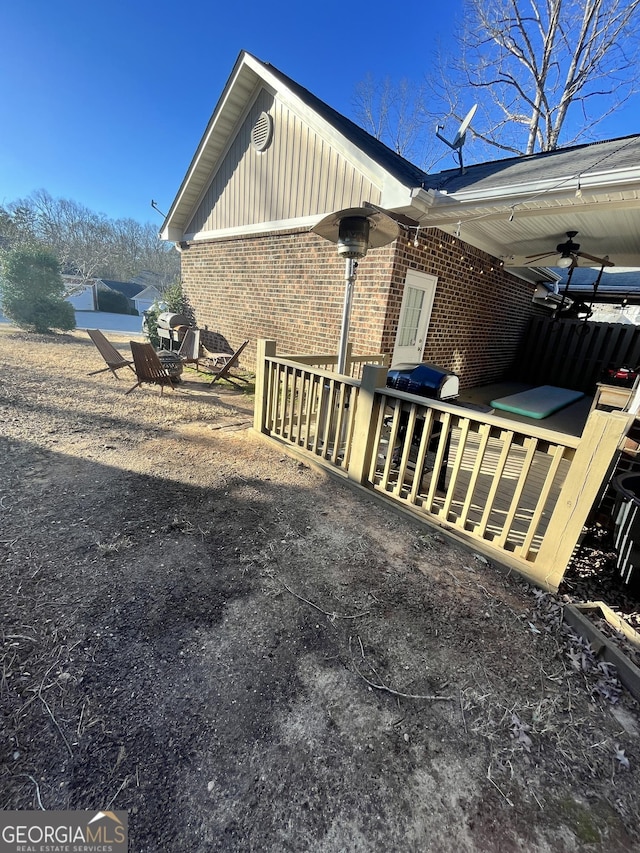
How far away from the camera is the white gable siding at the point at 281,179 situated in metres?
5.42

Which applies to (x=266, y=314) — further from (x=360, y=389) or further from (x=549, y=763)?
(x=549, y=763)

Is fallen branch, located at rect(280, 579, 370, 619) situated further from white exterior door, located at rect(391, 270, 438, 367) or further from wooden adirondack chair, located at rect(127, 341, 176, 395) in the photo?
wooden adirondack chair, located at rect(127, 341, 176, 395)

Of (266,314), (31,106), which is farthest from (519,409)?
(31,106)

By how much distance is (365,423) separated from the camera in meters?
3.07

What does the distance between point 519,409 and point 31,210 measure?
3603 centimetres

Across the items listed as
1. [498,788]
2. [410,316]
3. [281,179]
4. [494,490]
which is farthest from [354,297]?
[498,788]

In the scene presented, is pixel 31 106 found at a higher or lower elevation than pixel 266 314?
higher

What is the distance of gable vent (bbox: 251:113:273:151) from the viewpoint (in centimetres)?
638

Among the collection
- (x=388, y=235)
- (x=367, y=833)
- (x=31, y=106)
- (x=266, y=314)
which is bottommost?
(x=367, y=833)

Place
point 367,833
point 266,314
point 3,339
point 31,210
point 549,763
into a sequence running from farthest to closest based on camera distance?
point 31,210 → point 3,339 → point 266,314 → point 549,763 → point 367,833

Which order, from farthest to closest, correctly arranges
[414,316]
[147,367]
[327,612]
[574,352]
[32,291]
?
[32,291], [574,352], [414,316], [147,367], [327,612]

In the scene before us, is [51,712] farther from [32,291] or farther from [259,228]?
[32,291]

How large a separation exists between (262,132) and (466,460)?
7042 millimetres

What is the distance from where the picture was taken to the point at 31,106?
1448 centimetres
